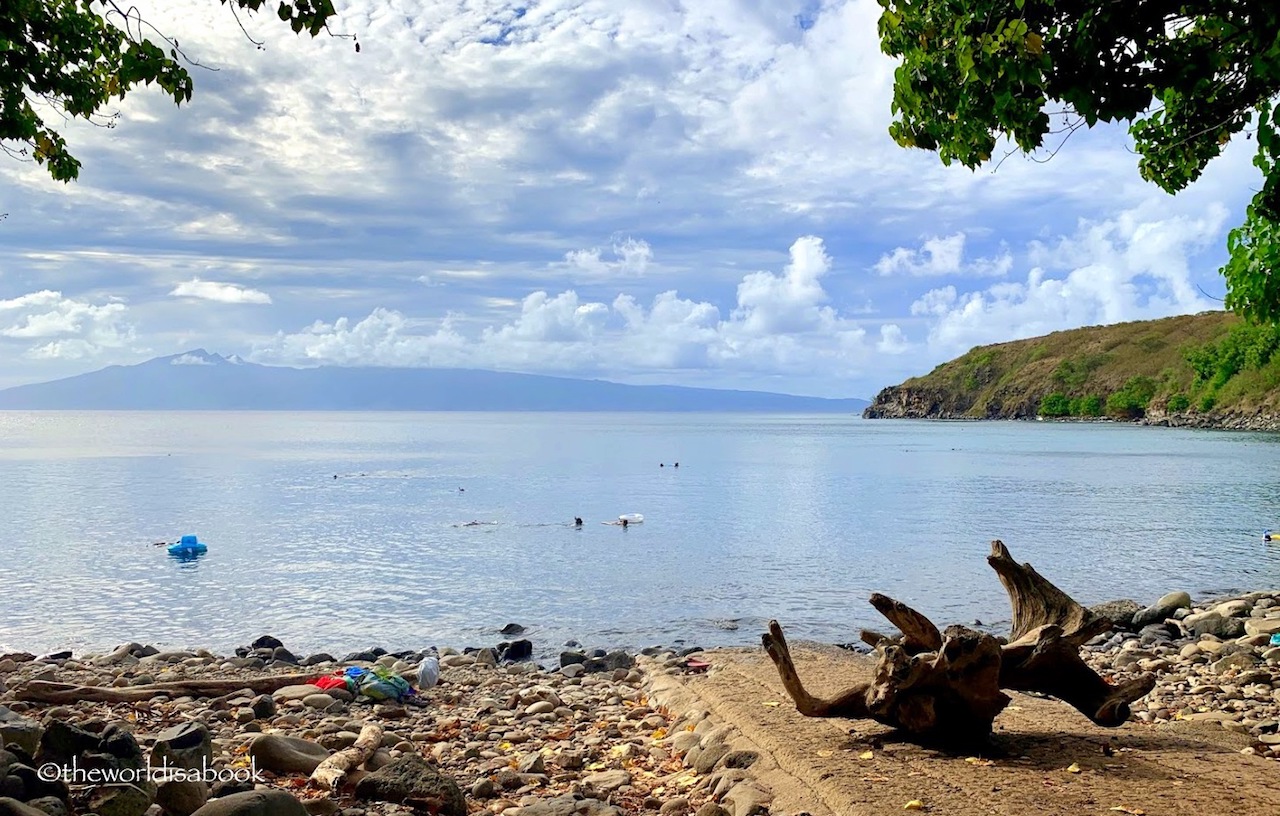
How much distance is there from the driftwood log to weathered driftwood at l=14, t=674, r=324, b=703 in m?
7.56

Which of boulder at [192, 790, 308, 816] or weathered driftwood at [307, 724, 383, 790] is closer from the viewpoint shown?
boulder at [192, 790, 308, 816]

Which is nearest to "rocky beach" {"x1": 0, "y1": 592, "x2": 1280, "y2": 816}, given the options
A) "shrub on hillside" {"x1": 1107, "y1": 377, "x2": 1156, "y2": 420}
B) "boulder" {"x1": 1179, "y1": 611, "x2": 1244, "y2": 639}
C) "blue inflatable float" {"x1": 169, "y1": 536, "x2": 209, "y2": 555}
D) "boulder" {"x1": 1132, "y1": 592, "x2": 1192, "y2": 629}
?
"boulder" {"x1": 1179, "y1": 611, "x2": 1244, "y2": 639}

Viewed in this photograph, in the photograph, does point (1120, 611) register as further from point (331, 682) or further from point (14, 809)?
point (14, 809)

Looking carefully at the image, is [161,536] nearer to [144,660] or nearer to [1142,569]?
[144,660]

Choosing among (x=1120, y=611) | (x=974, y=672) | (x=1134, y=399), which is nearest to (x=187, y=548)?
(x=1120, y=611)

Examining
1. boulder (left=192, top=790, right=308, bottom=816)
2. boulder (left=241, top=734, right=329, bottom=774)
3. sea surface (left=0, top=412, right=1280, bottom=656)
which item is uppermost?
boulder (left=192, top=790, right=308, bottom=816)

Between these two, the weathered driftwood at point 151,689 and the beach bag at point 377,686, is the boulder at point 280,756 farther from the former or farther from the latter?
the weathered driftwood at point 151,689

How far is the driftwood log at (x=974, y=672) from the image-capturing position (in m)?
8.19

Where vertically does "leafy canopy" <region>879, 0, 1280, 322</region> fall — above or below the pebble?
above

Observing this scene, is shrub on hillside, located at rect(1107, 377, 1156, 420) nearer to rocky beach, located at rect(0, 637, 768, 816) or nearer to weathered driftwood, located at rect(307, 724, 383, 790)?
rocky beach, located at rect(0, 637, 768, 816)

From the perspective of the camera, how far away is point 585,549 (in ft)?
108

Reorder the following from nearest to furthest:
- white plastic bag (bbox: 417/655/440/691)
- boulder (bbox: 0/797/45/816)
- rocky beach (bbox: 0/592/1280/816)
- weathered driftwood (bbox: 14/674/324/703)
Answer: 1. boulder (bbox: 0/797/45/816)
2. rocky beach (bbox: 0/592/1280/816)
3. weathered driftwood (bbox: 14/674/324/703)
4. white plastic bag (bbox: 417/655/440/691)

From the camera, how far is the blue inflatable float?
31172mm

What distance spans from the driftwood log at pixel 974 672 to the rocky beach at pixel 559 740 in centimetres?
29
